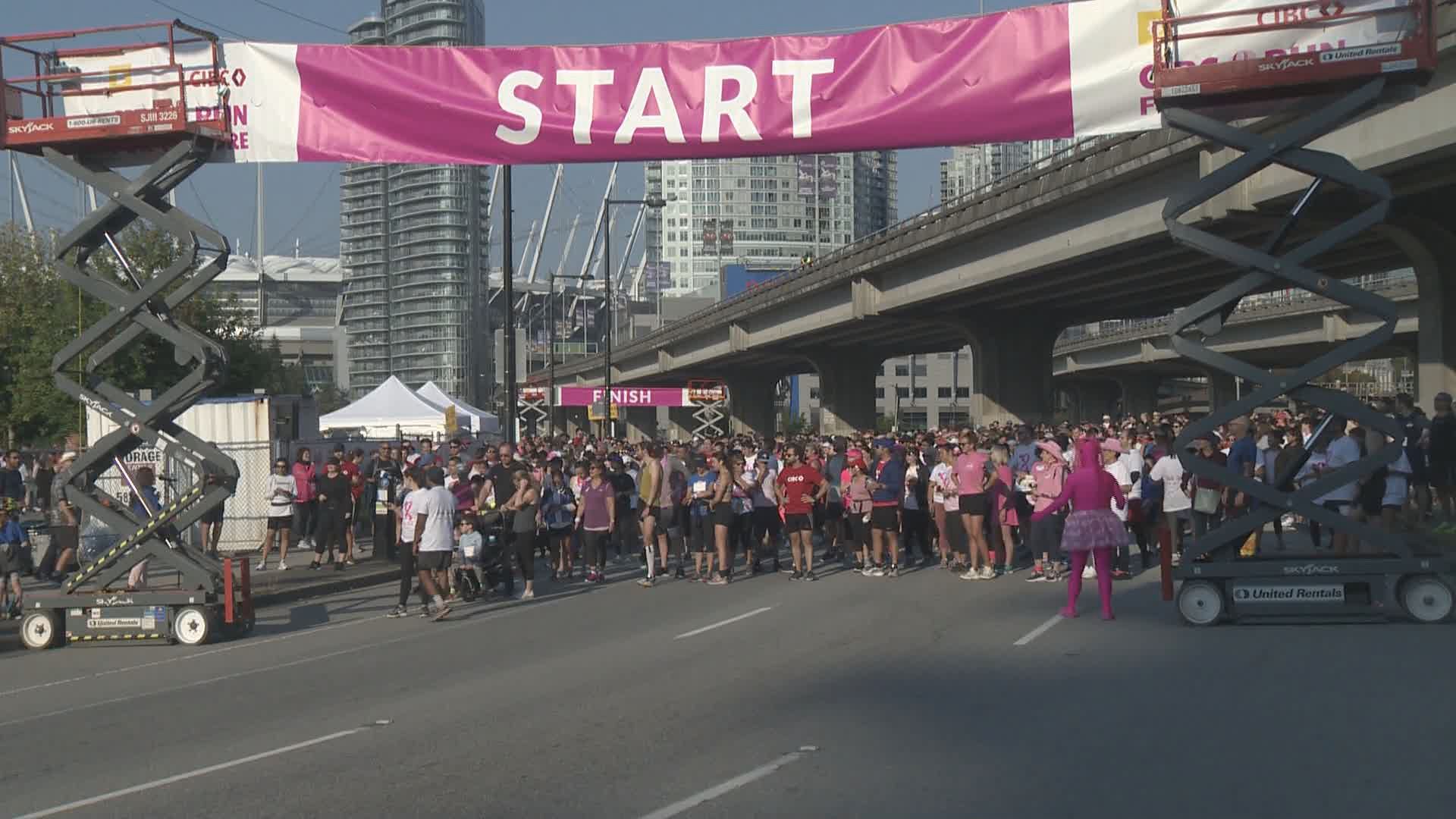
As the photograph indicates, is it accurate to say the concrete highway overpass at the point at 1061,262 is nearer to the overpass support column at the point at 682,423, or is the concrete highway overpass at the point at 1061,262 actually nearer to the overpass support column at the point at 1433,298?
the overpass support column at the point at 1433,298

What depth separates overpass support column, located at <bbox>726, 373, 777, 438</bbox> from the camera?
90000mm

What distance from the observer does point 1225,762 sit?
7.63m

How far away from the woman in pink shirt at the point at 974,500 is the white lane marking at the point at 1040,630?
4.36 m

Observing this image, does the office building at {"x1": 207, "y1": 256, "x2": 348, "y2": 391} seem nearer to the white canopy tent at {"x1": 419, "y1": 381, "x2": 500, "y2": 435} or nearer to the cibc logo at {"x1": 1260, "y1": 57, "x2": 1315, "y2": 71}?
the white canopy tent at {"x1": 419, "y1": 381, "x2": 500, "y2": 435}

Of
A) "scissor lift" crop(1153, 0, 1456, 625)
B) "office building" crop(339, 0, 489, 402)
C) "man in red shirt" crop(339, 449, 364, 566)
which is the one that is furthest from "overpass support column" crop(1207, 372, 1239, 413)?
"office building" crop(339, 0, 489, 402)

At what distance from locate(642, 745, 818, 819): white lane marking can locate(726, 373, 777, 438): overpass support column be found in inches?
3208

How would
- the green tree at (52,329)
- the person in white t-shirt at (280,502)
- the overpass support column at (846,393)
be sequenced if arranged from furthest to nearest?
1. the overpass support column at (846,393)
2. the green tree at (52,329)
3. the person in white t-shirt at (280,502)

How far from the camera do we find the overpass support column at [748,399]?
9000 centimetres

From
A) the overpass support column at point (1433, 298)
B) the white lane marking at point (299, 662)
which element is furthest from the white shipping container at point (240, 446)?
the overpass support column at point (1433, 298)

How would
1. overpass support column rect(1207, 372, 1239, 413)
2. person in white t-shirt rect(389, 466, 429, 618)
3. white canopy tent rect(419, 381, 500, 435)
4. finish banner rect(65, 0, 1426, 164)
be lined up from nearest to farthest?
1. finish banner rect(65, 0, 1426, 164)
2. person in white t-shirt rect(389, 466, 429, 618)
3. white canopy tent rect(419, 381, 500, 435)
4. overpass support column rect(1207, 372, 1239, 413)

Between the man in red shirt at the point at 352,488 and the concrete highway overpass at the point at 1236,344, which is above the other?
the concrete highway overpass at the point at 1236,344

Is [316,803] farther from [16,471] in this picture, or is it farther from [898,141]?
[16,471]

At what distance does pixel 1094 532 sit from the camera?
13.5m

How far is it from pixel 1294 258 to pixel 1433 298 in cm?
1690
